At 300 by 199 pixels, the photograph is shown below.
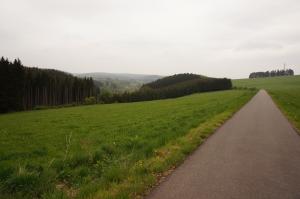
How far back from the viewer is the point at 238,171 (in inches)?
292

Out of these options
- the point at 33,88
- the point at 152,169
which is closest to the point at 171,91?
the point at 33,88

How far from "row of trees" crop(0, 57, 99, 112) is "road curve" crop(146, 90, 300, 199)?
57397mm

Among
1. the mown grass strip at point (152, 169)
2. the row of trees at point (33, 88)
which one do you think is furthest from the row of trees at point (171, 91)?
the mown grass strip at point (152, 169)

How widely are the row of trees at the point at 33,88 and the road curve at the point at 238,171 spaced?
2260 inches

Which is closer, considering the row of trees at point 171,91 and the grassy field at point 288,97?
the grassy field at point 288,97

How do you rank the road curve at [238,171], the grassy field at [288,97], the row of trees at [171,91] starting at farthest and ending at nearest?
the row of trees at [171,91] → the grassy field at [288,97] → the road curve at [238,171]

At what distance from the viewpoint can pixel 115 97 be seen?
310 feet

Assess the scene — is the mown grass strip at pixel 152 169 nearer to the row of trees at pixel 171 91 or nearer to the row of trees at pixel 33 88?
the row of trees at pixel 33 88

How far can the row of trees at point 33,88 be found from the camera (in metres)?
58.4

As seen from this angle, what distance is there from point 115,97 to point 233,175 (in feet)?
291

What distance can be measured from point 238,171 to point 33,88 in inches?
3131

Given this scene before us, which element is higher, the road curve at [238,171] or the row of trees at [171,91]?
the row of trees at [171,91]

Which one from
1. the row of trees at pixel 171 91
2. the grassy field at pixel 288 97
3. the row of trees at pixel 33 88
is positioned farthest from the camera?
the row of trees at pixel 171 91

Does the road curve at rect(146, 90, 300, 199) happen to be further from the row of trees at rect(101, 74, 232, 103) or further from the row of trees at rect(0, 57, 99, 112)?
the row of trees at rect(101, 74, 232, 103)
